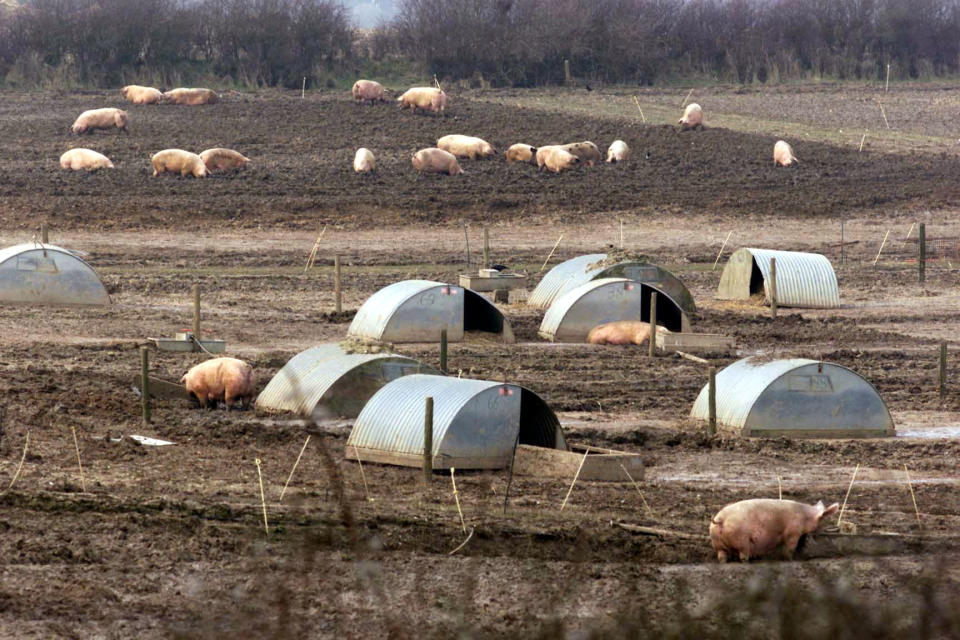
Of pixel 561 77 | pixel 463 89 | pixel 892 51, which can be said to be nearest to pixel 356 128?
pixel 463 89

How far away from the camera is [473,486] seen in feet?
48.0

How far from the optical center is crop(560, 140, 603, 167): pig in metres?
42.8

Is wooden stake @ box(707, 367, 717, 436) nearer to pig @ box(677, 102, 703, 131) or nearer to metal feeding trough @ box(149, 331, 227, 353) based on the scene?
metal feeding trough @ box(149, 331, 227, 353)

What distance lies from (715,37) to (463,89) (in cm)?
1296

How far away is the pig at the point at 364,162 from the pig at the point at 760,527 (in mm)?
29562

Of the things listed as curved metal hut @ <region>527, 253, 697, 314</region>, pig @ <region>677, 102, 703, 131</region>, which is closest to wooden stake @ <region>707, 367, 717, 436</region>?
curved metal hut @ <region>527, 253, 697, 314</region>

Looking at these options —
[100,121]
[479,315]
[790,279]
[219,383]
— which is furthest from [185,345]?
[100,121]

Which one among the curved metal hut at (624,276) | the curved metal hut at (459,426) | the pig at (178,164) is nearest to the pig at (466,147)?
the pig at (178,164)

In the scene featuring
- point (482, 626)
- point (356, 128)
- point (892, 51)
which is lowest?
point (482, 626)

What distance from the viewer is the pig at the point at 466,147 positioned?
43312 mm

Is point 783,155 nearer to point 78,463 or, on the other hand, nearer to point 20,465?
point 78,463

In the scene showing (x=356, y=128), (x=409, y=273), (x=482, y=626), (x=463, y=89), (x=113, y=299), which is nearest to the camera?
(x=482, y=626)

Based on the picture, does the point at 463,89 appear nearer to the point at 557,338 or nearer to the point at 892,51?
the point at 892,51

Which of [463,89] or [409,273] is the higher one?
[463,89]
